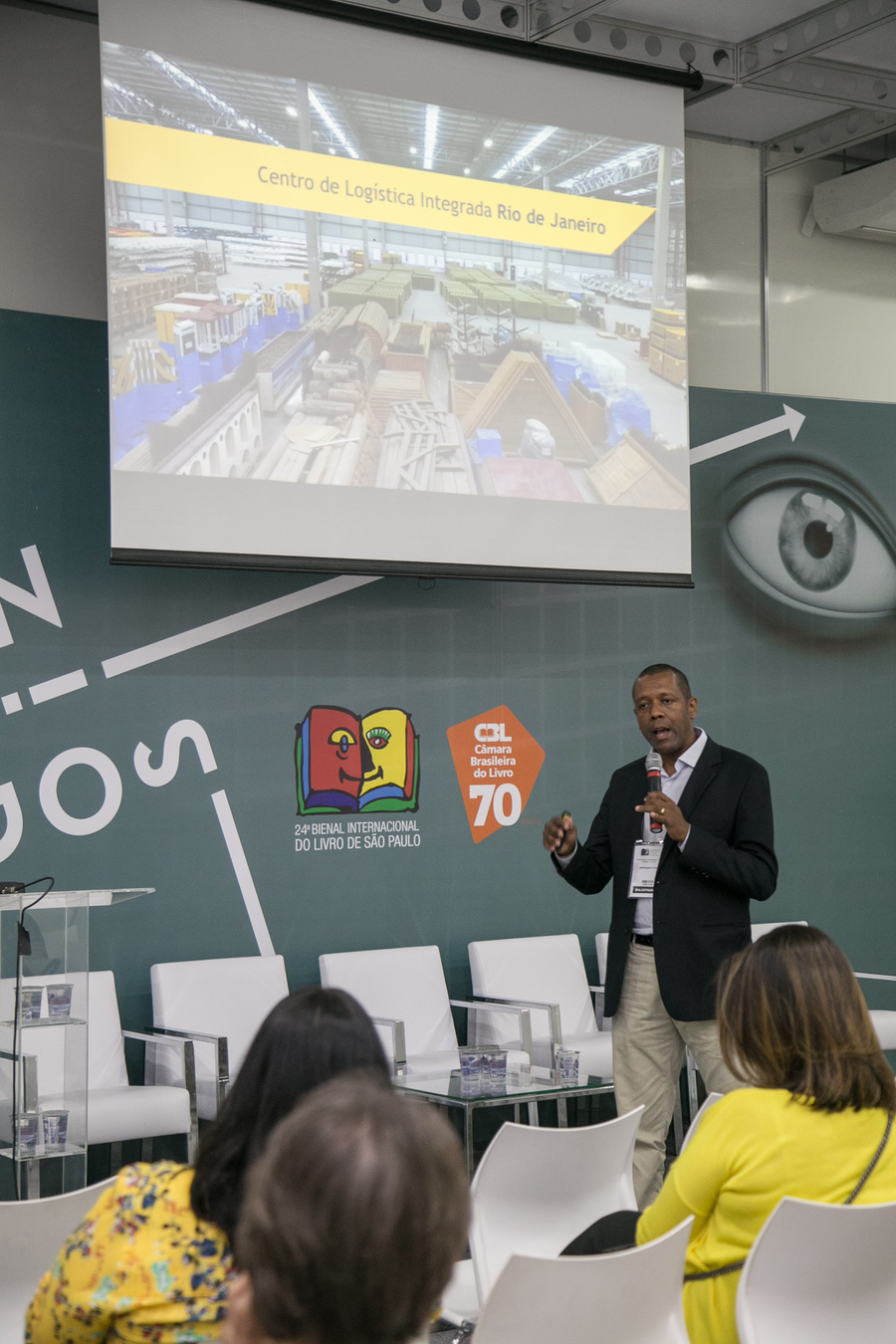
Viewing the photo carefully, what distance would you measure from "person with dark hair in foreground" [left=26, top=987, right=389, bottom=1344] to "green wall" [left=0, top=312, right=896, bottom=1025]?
11.5 ft

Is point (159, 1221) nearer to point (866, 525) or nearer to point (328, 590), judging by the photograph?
point (328, 590)

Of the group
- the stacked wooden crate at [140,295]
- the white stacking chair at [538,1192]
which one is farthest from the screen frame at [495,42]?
the white stacking chair at [538,1192]

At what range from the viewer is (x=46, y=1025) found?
11.8 feet

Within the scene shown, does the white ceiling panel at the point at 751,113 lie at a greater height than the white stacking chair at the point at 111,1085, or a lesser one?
greater

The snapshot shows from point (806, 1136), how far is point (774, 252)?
528cm

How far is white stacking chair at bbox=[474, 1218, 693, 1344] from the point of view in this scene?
6.10ft

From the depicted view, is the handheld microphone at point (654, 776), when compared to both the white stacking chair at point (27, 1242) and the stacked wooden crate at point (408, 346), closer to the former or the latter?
the stacked wooden crate at point (408, 346)

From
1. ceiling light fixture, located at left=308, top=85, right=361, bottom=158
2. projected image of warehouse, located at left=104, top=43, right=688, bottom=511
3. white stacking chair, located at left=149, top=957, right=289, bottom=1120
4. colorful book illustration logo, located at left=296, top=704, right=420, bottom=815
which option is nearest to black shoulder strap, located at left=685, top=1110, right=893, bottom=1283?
white stacking chair, located at left=149, top=957, right=289, bottom=1120

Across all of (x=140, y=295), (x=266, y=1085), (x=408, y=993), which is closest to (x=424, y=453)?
(x=140, y=295)

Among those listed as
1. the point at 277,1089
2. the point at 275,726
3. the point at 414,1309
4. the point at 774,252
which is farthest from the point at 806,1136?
the point at 774,252

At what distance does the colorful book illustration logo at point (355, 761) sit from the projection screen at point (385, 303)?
2.53ft

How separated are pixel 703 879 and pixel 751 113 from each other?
386 centimetres

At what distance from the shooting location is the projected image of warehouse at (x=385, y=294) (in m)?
4.62

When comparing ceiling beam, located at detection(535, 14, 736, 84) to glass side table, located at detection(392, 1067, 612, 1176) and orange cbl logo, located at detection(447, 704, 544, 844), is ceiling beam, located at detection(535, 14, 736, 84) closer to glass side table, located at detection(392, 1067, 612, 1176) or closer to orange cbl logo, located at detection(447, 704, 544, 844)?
orange cbl logo, located at detection(447, 704, 544, 844)
